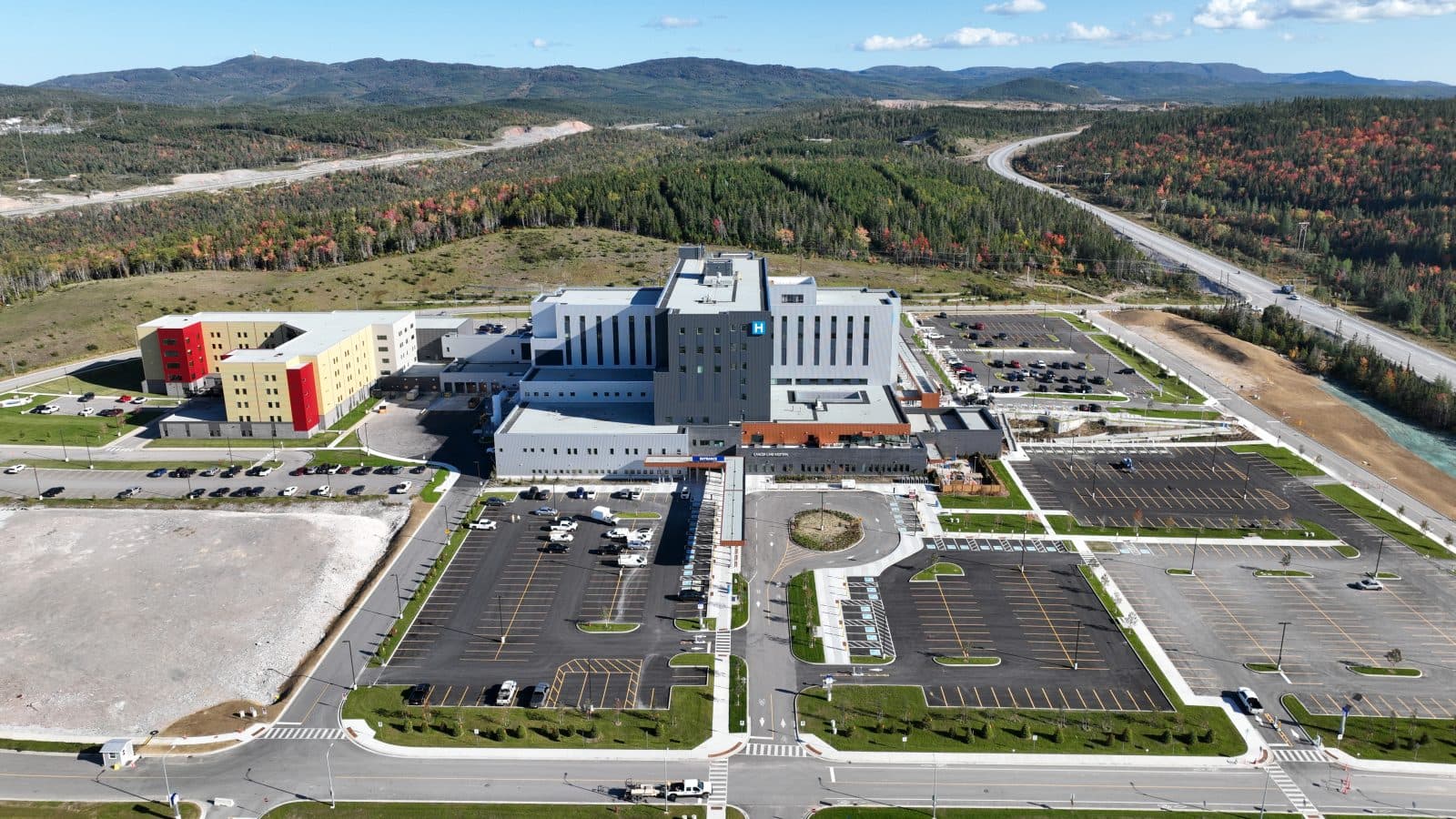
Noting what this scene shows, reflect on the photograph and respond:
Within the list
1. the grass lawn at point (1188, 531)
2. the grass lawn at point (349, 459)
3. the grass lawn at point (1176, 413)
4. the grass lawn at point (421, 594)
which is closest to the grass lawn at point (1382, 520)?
the grass lawn at point (1188, 531)

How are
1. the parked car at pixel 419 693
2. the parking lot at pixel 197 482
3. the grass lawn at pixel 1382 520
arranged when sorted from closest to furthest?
the parked car at pixel 419 693 → the grass lawn at pixel 1382 520 → the parking lot at pixel 197 482

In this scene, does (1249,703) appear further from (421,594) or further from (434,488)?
(434,488)

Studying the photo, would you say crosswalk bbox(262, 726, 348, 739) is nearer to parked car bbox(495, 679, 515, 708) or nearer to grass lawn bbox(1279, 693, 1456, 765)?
parked car bbox(495, 679, 515, 708)

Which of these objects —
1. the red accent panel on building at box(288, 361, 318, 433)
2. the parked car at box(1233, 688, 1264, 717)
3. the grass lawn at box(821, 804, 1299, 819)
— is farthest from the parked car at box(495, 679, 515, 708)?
the red accent panel on building at box(288, 361, 318, 433)

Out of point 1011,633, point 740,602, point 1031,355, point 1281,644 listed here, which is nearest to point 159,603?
point 740,602

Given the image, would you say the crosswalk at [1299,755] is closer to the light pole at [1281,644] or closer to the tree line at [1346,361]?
the light pole at [1281,644]

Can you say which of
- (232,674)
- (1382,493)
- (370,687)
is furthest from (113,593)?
(1382,493)

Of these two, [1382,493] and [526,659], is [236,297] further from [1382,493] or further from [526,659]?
[1382,493]
